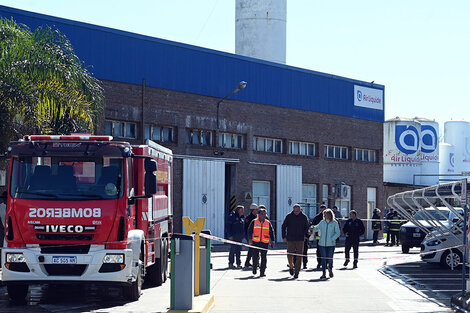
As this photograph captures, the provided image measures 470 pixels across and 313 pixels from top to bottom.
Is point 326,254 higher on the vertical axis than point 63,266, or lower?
lower

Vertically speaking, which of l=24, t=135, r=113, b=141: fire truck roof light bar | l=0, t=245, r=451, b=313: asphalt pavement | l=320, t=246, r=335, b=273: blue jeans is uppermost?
l=24, t=135, r=113, b=141: fire truck roof light bar

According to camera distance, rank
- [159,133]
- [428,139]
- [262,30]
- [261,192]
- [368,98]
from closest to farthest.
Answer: [159,133] → [261,192] → [368,98] → [262,30] → [428,139]

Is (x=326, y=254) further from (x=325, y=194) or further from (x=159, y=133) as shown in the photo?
(x=325, y=194)

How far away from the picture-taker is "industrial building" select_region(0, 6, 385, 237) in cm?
3806

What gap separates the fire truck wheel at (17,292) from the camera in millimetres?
14496

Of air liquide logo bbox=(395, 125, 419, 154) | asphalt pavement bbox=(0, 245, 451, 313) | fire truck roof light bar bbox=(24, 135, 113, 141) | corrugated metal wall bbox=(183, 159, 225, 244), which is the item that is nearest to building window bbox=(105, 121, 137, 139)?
corrugated metal wall bbox=(183, 159, 225, 244)

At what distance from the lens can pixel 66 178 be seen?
46.6 ft

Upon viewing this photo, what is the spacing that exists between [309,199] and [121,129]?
15331mm

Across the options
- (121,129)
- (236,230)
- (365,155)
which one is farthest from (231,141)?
(236,230)

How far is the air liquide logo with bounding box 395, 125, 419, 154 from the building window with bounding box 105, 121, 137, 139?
115 ft

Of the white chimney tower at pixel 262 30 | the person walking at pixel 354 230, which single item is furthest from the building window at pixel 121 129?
the white chimney tower at pixel 262 30

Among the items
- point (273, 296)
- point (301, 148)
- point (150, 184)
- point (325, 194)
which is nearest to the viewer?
point (150, 184)

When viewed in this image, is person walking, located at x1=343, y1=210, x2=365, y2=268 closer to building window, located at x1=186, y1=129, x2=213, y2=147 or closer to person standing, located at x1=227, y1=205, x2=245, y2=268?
person standing, located at x1=227, y1=205, x2=245, y2=268

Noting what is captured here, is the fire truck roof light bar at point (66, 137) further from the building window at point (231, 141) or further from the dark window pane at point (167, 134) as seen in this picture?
the building window at point (231, 141)
